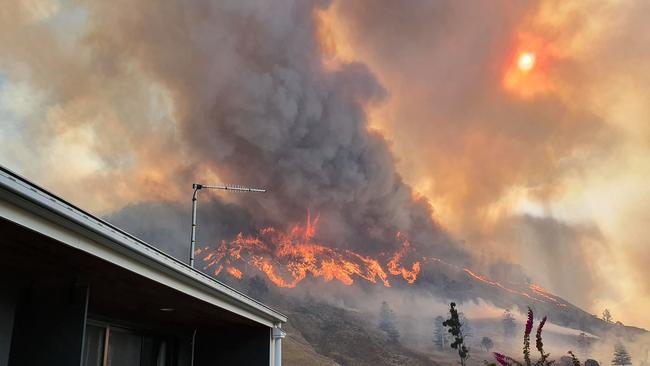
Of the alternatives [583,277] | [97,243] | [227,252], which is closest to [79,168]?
[227,252]

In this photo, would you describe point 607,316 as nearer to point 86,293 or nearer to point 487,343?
point 487,343

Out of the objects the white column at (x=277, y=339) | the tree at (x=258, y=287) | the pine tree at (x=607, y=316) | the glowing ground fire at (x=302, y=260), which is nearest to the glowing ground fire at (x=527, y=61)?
the glowing ground fire at (x=302, y=260)

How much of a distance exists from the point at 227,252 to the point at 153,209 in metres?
12.6

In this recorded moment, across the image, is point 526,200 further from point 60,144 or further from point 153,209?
point 60,144

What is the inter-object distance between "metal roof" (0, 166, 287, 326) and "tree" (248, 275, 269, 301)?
71661 millimetres

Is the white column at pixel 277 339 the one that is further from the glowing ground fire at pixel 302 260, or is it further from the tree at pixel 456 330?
the glowing ground fire at pixel 302 260

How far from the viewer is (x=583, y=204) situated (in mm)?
89125

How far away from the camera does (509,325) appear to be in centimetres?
9100

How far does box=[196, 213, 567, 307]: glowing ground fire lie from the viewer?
81688 millimetres

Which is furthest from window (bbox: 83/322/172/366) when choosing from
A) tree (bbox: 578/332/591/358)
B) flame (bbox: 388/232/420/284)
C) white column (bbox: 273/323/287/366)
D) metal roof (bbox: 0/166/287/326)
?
tree (bbox: 578/332/591/358)

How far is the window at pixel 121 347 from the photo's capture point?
6824mm

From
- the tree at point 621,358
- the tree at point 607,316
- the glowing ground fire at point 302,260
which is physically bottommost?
the tree at point 621,358

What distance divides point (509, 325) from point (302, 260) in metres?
34.6

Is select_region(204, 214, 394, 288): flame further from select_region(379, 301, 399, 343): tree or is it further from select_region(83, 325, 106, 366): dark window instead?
select_region(83, 325, 106, 366): dark window
